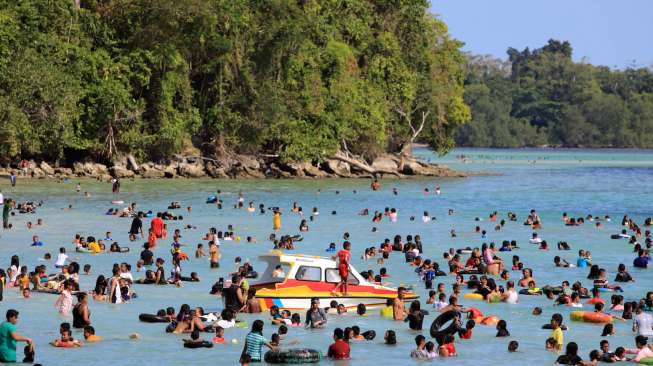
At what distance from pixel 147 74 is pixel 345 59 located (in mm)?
18350

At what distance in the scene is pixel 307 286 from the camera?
33875mm

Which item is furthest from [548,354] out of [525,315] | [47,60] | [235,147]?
[235,147]

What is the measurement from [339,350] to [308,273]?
562 centimetres

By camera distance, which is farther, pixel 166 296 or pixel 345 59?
pixel 345 59

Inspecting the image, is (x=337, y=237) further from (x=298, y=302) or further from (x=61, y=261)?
(x=298, y=302)

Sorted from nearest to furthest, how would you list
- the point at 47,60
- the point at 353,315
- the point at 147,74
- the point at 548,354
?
the point at 548,354 → the point at 353,315 → the point at 47,60 → the point at 147,74

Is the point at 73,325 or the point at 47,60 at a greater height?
the point at 47,60

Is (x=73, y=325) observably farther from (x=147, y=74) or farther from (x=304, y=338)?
(x=147, y=74)

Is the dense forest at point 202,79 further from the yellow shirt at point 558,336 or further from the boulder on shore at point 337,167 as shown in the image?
the yellow shirt at point 558,336

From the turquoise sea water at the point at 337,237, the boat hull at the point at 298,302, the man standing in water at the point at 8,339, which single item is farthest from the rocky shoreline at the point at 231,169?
the man standing in water at the point at 8,339

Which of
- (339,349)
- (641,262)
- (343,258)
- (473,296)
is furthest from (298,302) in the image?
(641,262)

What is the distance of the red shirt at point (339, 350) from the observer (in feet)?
94.2

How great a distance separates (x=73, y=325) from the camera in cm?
3195

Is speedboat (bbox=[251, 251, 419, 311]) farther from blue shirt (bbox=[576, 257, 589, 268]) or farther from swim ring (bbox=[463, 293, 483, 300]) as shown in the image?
blue shirt (bbox=[576, 257, 589, 268])
